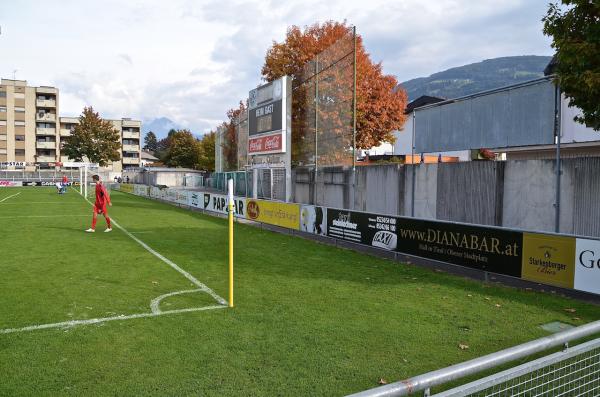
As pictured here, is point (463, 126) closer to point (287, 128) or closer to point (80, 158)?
point (287, 128)

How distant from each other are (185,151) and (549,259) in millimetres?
85782

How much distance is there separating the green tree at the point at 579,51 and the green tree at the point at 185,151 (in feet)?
269

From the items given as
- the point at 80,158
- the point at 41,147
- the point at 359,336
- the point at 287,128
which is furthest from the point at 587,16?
the point at 41,147

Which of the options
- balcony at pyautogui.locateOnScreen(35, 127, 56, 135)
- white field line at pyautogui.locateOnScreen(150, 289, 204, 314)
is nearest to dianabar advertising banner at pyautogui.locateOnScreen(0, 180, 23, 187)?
balcony at pyautogui.locateOnScreen(35, 127, 56, 135)

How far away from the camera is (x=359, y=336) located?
596 cm

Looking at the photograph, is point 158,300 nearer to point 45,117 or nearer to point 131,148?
point 45,117

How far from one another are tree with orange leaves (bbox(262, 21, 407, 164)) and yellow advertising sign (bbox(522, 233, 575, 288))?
972 centimetres

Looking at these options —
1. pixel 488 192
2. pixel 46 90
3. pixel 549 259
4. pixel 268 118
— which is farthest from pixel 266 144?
pixel 46 90

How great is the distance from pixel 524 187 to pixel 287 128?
10376 mm

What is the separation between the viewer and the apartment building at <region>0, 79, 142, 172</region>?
89.0m

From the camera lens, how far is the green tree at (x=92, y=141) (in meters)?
78.8

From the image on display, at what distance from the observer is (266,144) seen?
20500 millimetres

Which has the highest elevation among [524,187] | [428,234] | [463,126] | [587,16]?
[587,16]

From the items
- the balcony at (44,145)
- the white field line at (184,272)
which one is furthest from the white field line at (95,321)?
the balcony at (44,145)
